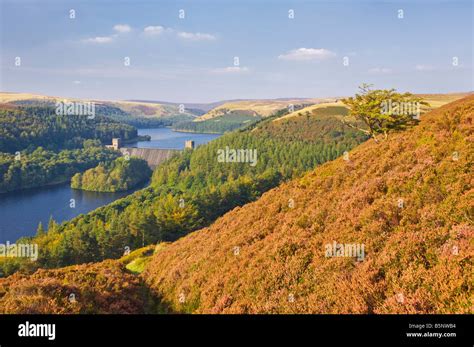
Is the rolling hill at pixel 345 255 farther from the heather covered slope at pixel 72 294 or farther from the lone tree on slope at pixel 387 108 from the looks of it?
the lone tree on slope at pixel 387 108

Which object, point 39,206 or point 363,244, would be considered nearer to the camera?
point 363,244

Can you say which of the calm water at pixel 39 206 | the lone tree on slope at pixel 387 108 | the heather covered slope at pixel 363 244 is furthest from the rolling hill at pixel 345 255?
the calm water at pixel 39 206

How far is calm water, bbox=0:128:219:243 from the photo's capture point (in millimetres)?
113381

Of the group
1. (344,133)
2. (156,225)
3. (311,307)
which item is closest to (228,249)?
(311,307)

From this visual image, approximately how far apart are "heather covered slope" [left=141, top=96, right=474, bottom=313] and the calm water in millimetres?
105868

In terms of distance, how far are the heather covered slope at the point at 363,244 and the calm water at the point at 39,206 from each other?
347 ft

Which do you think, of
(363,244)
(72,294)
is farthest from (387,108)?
(72,294)

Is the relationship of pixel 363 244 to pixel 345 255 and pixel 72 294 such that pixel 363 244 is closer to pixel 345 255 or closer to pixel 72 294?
pixel 345 255

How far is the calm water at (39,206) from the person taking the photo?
113381mm

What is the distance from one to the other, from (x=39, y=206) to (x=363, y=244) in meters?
151

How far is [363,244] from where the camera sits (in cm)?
1393
